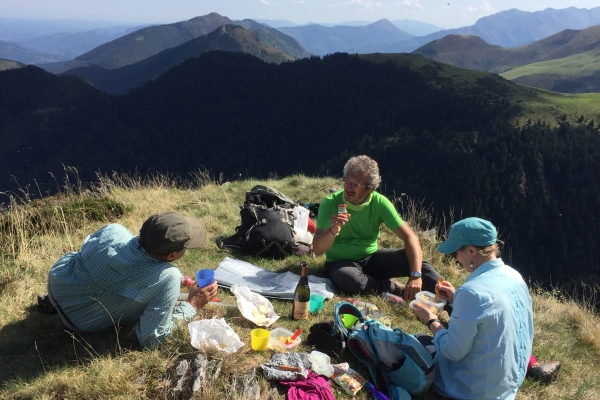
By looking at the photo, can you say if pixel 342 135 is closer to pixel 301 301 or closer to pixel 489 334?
pixel 301 301

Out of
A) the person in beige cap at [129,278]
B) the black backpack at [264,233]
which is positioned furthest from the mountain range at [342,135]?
the person in beige cap at [129,278]

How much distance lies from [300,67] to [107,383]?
13344cm

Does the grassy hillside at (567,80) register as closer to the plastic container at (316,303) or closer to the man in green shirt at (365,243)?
the man in green shirt at (365,243)

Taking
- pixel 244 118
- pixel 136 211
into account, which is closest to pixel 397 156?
pixel 244 118

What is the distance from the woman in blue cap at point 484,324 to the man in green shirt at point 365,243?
5.56 feet

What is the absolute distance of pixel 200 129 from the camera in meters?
119

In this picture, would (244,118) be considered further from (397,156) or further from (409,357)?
(409,357)

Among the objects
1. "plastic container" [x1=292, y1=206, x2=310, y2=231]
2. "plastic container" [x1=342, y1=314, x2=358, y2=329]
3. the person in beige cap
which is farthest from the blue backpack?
"plastic container" [x1=292, y1=206, x2=310, y2=231]

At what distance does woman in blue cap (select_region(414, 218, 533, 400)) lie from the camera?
2627 millimetres

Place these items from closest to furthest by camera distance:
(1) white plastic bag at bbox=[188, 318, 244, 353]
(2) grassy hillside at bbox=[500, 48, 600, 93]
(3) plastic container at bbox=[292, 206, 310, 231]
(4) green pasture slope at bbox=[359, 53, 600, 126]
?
1. (1) white plastic bag at bbox=[188, 318, 244, 353]
2. (3) plastic container at bbox=[292, 206, 310, 231]
3. (4) green pasture slope at bbox=[359, 53, 600, 126]
4. (2) grassy hillside at bbox=[500, 48, 600, 93]

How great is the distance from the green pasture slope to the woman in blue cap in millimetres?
96894

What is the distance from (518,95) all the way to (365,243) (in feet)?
362

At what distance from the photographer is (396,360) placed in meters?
3.22

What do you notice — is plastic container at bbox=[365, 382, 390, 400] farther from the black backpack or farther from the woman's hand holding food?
the black backpack
